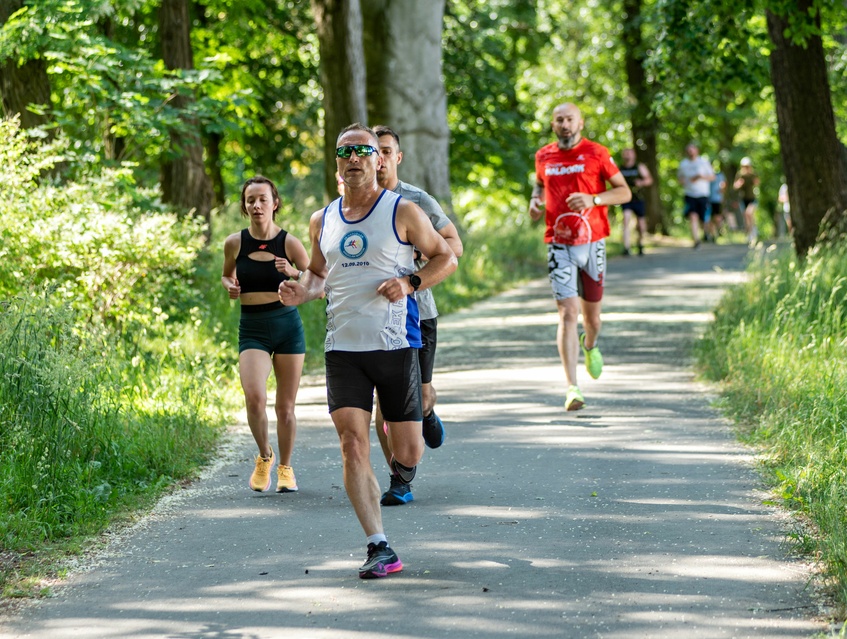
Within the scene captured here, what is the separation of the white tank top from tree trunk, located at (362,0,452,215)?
15.3 meters

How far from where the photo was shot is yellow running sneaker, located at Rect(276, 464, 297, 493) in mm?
7980

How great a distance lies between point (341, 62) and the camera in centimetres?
1884

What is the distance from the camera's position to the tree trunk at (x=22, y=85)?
14250mm

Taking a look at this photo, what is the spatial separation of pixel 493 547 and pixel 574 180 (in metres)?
4.64

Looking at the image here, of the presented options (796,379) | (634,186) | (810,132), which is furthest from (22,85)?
(634,186)

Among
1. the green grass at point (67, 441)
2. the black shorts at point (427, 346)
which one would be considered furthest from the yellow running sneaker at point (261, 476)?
the black shorts at point (427, 346)

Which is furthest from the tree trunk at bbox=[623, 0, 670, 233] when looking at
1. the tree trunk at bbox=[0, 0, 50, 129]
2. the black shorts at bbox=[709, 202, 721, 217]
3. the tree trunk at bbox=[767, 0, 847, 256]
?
the tree trunk at bbox=[0, 0, 50, 129]

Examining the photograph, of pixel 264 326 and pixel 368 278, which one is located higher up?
pixel 368 278

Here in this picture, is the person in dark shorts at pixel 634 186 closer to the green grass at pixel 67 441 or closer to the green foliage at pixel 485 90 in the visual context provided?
the green foliage at pixel 485 90

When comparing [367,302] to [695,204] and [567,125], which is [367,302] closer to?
[567,125]

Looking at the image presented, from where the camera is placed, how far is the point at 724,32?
16.9 metres

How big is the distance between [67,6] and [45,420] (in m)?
6.87

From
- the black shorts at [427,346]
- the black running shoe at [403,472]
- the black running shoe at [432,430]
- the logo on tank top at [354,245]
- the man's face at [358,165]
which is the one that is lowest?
the black running shoe at [403,472]

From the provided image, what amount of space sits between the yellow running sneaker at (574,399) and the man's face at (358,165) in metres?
4.69
